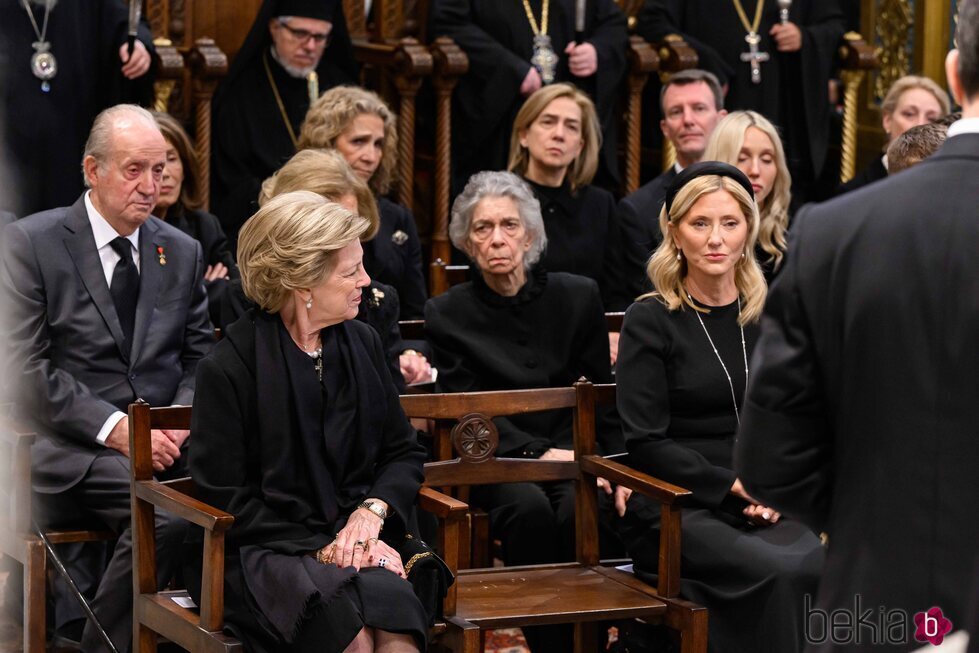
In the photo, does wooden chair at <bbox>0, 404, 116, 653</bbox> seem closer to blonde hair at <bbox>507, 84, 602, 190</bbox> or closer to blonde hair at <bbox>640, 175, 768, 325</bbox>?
blonde hair at <bbox>640, 175, 768, 325</bbox>

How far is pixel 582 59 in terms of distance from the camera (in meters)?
7.41

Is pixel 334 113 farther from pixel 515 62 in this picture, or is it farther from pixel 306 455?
pixel 306 455

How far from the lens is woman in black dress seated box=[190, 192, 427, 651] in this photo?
3.75m

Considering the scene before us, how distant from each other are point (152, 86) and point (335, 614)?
3743mm

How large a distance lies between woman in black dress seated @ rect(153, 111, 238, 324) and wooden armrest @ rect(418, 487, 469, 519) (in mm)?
1860

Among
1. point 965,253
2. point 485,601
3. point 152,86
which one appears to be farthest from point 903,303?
point 152,86

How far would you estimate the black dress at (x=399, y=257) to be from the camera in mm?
6102

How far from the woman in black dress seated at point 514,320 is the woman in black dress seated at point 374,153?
0.78 metres

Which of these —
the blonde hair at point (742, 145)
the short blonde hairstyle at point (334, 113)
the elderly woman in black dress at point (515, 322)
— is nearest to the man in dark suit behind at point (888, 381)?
the elderly woman in black dress at point (515, 322)

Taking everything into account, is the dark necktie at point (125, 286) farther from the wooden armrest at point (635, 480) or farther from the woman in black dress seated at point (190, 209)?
the wooden armrest at point (635, 480)

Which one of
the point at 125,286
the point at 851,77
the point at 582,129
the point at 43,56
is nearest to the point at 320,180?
the point at 125,286

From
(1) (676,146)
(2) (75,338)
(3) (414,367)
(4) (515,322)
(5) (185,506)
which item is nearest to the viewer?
(5) (185,506)

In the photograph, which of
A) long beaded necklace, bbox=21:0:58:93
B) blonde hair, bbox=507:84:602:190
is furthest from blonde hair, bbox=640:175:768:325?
long beaded necklace, bbox=21:0:58:93

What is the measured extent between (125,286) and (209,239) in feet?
3.62
